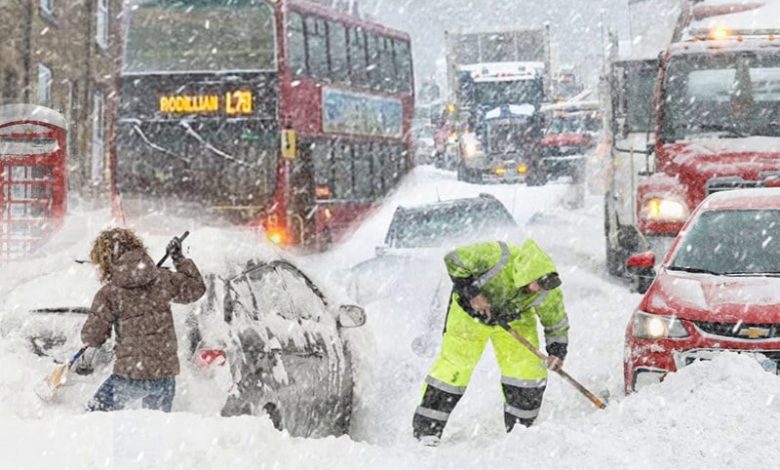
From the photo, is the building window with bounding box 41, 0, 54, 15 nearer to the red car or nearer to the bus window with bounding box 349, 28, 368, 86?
the bus window with bounding box 349, 28, 368, 86

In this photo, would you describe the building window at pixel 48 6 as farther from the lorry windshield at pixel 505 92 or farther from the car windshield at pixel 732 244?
the car windshield at pixel 732 244

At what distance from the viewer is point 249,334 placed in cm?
560

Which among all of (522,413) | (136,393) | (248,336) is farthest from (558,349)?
(136,393)

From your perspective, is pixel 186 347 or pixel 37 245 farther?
pixel 37 245

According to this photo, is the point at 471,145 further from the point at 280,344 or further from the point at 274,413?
the point at 274,413

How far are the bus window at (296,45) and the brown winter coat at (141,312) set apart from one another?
10.2 meters

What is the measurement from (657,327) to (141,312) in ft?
10.5

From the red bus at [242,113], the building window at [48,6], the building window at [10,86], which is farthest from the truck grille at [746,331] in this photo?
the building window at [48,6]

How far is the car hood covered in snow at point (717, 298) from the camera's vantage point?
6.54 meters

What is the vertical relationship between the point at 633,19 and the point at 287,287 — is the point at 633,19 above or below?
above

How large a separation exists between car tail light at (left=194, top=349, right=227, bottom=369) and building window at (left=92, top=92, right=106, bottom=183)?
25.6 metres

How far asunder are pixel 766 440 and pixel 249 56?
36.1ft

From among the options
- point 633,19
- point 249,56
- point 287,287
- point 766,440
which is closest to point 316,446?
point 287,287

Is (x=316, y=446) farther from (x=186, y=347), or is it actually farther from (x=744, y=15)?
(x=744, y=15)
